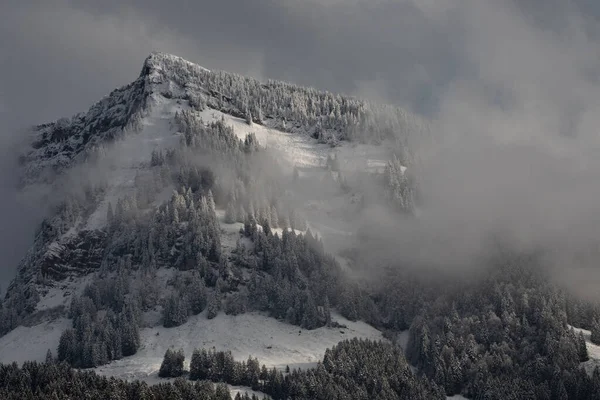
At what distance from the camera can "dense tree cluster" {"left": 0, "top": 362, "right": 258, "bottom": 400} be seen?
177625 mm

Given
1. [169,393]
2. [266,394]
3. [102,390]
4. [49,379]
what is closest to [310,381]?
[266,394]

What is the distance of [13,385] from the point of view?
186 m

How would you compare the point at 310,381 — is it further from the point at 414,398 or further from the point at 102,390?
the point at 102,390

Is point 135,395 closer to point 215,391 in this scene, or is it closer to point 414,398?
point 215,391

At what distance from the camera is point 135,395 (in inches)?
7042

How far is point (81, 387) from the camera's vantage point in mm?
182625

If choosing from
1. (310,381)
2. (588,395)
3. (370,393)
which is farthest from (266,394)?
(588,395)

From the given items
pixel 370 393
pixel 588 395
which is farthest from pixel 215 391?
pixel 588 395

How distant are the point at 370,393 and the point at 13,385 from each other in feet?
296

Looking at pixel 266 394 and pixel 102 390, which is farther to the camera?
pixel 266 394

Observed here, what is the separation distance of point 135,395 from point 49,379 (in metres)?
26.3

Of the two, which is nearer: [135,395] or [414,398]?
[135,395]

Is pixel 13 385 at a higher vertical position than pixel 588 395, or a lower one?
lower

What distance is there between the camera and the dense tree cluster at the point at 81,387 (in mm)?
177625
